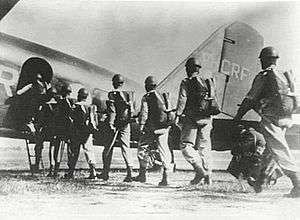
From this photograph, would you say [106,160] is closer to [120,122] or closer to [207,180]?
[120,122]

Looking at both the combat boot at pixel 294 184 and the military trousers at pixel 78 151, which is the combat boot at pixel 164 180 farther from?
the combat boot at pixel 294 184

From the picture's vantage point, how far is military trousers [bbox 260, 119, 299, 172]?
2754 mm

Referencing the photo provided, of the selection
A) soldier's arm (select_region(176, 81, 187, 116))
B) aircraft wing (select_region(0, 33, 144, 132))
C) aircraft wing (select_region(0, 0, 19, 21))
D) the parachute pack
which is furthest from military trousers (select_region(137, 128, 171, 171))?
aircraft wing (select_region(0, 0, 19, 21))

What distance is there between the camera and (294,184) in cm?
276

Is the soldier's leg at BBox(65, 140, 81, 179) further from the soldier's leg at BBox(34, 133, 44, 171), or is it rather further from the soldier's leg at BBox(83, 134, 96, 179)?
the soldier's leg at BBox(34, 133, 44, 171)

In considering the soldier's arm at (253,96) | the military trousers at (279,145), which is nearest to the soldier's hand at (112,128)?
the soldier's arm at (253,96)

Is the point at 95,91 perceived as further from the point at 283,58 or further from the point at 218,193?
the point at 283,58

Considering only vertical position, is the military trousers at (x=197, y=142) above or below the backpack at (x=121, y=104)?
below

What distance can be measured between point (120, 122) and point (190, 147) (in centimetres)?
42

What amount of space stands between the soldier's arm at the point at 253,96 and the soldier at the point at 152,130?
42 centimetres

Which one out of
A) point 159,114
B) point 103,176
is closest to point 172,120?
point 159,114

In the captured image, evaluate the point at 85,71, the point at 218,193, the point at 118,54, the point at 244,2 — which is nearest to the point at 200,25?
the point at 244,2

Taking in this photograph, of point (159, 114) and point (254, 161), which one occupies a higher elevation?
point (159, 114)

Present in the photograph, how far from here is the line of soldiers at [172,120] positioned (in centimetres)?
277
